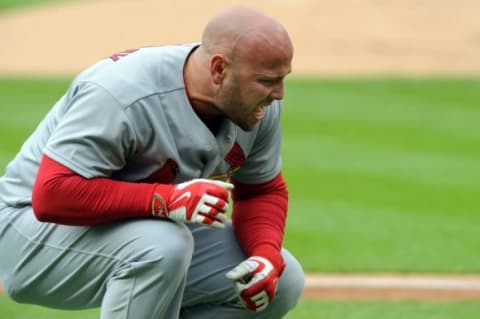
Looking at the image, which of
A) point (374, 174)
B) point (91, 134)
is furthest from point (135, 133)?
point (374, 174)

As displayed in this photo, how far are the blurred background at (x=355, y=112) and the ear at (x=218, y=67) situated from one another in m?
1.86

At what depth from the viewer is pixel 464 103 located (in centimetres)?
1036

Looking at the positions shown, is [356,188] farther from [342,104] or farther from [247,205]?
[247,205]

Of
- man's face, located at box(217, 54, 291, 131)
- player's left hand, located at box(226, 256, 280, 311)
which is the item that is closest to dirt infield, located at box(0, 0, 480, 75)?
player's left hand, located at box(226, 256, 280, 311)

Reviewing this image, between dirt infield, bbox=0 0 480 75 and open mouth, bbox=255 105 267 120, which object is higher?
open mouth, bbox=255 105 267 120

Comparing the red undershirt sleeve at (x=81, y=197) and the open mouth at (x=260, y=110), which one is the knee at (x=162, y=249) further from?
the open mouth at (x=260, y=110)

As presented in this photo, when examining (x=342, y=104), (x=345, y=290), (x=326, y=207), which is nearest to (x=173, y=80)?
(x=345, y=290)

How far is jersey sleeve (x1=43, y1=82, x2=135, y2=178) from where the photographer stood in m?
3.47

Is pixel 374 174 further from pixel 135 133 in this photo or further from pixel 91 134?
pixel 91 134

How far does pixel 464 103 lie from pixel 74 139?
7.33 metres

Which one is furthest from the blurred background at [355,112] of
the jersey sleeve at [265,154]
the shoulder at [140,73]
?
the shoulder at [140,73]

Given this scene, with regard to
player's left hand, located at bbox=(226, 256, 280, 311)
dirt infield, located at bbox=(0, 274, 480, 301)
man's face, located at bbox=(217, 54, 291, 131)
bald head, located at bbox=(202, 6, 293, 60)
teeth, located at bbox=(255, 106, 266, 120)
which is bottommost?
dirt infield, located at bbox=(0, 274, 480, 301)

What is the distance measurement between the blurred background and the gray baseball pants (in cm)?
121

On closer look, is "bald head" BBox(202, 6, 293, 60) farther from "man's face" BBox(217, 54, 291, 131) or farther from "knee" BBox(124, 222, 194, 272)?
"knee" BBox(124, 222, 194, 272)
